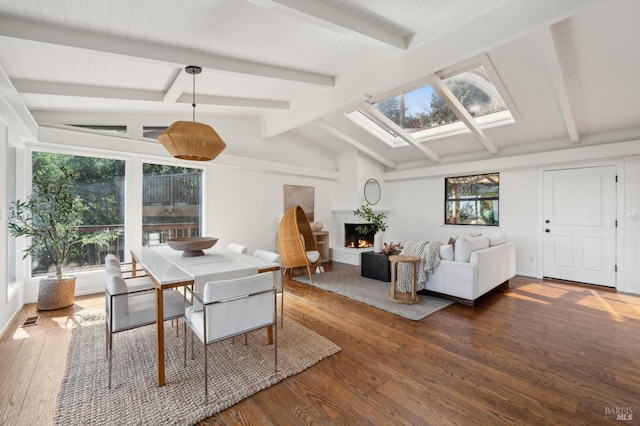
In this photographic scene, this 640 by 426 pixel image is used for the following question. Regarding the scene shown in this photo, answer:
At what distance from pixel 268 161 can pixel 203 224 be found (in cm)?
172

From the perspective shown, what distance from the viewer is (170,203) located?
4.62 meters

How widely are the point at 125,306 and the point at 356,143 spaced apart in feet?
16.6

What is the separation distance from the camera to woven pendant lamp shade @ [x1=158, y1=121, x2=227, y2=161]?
246 centimetres

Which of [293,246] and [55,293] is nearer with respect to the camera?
[55,293]

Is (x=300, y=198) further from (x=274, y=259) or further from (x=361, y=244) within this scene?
(x=274, y=259)

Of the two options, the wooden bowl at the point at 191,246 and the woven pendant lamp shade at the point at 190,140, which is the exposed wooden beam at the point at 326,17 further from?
the wooden bowl at the point at 191,246

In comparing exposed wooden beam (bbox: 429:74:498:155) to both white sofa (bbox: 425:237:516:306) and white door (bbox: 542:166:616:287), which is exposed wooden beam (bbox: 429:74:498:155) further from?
white sofa (bbox: 425:237:516:306)

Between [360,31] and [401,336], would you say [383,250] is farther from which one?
[360,31]

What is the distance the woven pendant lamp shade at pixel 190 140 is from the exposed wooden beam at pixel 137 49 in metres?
0.66

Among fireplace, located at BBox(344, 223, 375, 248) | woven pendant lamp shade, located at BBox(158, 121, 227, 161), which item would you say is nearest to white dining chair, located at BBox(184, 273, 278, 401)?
woven pendant lamp shade, located at BBox(158, 121, 227, 161)

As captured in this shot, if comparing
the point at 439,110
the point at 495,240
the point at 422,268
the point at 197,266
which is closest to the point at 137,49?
the point at 197,266

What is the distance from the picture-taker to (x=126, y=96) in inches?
133

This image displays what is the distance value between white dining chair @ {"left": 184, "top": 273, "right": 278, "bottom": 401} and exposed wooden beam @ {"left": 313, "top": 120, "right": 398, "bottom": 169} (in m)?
3.94

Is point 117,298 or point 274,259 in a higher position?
point 274,259
